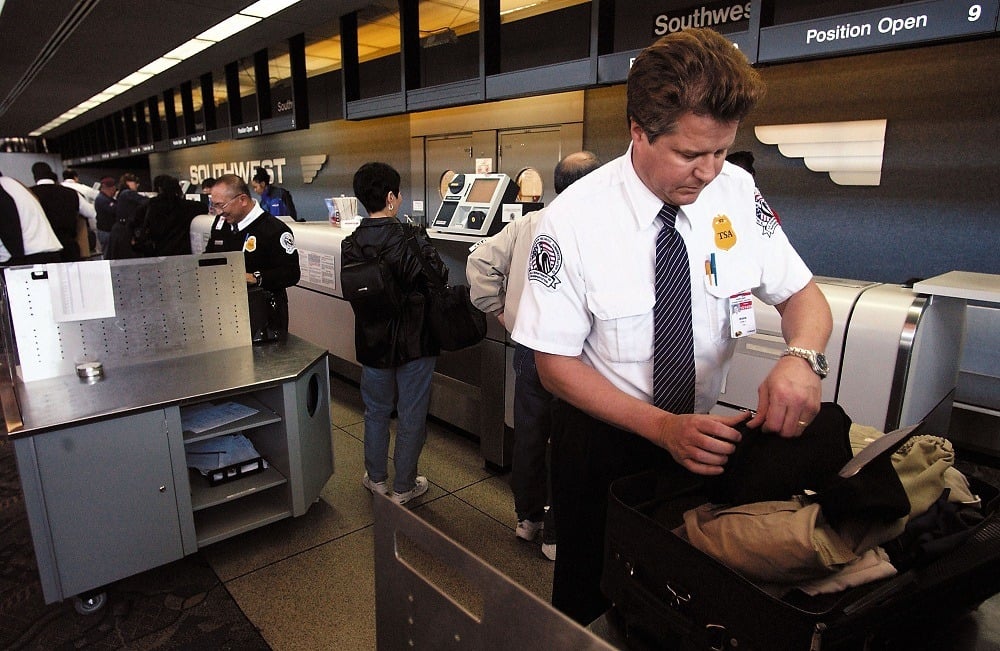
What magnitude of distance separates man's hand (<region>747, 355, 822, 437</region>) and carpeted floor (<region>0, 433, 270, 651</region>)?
1.91 metres

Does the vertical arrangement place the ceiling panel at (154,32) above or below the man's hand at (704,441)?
above

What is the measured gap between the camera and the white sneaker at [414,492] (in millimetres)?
2891

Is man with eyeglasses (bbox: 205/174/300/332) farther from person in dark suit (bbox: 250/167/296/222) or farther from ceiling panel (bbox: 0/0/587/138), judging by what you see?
person in dark suit (bbox: 250/167/296/222)

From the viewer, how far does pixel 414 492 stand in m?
2.98

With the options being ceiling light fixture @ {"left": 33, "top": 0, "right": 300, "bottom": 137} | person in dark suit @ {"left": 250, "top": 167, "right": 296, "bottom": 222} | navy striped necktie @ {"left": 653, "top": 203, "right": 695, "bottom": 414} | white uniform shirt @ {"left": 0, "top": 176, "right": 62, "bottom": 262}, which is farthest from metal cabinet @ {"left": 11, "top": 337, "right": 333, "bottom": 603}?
person in dark suit @ {"left": 250, "top": 167, "right": 296, "bottom": 222}

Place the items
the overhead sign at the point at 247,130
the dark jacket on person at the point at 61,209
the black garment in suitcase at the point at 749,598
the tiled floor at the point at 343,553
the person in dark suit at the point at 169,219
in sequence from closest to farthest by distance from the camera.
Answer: the black garment in suitcase at the point at 749,598, the tiled floor at the point at 343,553, the person in dark suit at the point at 169,219, the overhead sign at the point at 247,130, the dark jacket on person at the point at 61,209

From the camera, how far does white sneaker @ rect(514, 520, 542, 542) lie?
2613 millimetres

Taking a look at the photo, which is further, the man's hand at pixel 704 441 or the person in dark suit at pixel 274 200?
the person in dark suit at pixel 274 200

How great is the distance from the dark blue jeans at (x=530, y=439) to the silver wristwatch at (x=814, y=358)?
145cm

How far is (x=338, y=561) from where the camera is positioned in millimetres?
2467

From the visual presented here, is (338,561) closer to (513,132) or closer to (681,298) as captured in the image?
(681,298)

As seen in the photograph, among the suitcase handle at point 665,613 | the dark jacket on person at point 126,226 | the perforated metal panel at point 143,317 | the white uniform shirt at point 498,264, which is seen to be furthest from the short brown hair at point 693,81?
the dark jacket on person at point 126,226

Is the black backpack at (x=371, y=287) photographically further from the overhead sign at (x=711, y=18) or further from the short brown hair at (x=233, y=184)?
the overhead sign at (x=711, y=18)

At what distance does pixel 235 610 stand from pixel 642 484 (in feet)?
6.40
